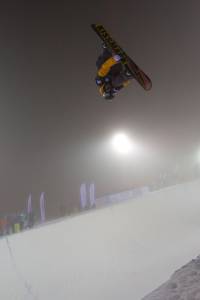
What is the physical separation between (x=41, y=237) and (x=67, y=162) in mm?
422

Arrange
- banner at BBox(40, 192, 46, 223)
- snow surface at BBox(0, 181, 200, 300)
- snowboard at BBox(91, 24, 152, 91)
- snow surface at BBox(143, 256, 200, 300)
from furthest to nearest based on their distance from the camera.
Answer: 1. snowboard at BBox(91, 24, 152, 91)
2. snow surface at BBox(143, 256, 200, 300)
3. banner at BBox(40, 192, 46, 223)
4. snow surface at BBox(0, 181, 200, 300)

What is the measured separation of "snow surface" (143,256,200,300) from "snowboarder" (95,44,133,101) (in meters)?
1.21

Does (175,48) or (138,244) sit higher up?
(175,48)

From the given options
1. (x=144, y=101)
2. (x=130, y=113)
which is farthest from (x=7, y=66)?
(x=144, y=101)

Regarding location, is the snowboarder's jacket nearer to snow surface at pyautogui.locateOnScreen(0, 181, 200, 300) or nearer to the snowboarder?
the snowboarder

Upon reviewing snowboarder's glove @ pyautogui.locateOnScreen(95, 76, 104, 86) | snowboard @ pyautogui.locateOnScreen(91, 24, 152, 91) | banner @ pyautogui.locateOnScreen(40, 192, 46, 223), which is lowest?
banner @ pyautogui.locateOnScreen(40, 192, 46, 223)

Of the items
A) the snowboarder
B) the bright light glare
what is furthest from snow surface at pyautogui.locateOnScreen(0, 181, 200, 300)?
the snowboarder

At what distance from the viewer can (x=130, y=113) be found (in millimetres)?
2258

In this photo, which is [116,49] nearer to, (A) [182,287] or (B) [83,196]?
(B) [83,196]

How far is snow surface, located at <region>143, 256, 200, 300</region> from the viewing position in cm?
195

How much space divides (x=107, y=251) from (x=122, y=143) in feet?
2.38

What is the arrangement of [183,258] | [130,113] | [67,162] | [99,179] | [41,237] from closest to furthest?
[41,237]
[67,162]
[99,179]
[130,113]
[183,258]

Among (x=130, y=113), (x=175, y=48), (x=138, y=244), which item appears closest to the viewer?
(x=138, y=244)

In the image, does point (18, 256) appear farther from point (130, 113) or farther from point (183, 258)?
point (183, 258)
